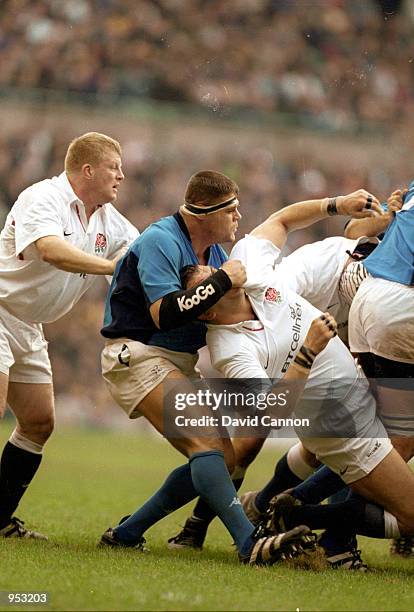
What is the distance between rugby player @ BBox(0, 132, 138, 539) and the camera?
6.04 m

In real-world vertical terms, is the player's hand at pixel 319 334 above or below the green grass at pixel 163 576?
above

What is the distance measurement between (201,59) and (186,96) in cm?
61

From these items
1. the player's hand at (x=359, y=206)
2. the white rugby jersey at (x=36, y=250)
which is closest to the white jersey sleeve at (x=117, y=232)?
the white rugby jersey at (x=36, y=250)

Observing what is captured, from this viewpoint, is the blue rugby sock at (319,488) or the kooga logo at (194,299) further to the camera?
the blue rugby sock at (319,488)

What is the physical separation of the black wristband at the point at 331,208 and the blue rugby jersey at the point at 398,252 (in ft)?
1.15

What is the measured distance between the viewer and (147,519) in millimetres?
5887

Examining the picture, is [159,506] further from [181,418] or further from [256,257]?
[256,257]

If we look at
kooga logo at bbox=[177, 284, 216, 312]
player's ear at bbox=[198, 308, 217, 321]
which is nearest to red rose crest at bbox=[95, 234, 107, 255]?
player's ear at bbox=[198, 308, 217, 321]

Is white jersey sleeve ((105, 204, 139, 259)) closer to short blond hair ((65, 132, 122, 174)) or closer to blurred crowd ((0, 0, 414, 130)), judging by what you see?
short blond hair ((65, 132, 122, 174))

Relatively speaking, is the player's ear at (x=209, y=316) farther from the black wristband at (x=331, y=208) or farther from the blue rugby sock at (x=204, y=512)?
the blue rugby sock at (x=204, y=512)

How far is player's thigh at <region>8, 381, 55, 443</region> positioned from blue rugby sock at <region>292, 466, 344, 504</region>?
1485mm

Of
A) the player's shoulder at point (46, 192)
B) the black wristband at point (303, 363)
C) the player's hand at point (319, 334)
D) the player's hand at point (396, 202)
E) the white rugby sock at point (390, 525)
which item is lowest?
the white rugby sock at point (390, 525)

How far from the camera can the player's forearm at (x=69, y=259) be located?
5.64 m

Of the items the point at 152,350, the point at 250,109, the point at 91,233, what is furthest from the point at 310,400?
the point at 250,109
